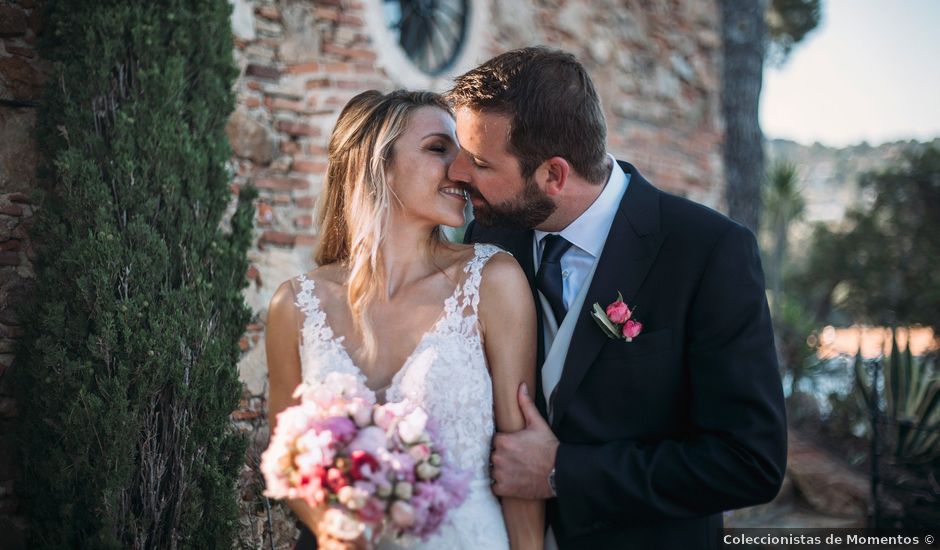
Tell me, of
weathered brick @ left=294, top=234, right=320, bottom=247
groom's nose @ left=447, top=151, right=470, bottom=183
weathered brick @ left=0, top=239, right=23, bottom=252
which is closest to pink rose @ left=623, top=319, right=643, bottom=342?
groom's nose @ left=447, top=151, right=470, bottom=183

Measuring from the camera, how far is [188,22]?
3.62m

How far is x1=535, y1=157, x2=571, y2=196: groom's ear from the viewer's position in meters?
2.54

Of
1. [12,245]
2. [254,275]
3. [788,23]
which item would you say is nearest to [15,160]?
[12,245]

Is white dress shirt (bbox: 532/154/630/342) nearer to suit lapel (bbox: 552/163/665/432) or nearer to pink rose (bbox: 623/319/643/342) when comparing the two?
suit lapel (bbox: 552/163/665/432)

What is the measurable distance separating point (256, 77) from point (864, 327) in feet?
45.7

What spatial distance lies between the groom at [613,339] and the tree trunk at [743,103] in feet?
23.2

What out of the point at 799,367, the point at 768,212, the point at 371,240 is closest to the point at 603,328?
the point at 371,240

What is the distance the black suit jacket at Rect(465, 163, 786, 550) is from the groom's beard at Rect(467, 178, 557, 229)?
0.86ft

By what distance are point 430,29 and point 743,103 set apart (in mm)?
4756

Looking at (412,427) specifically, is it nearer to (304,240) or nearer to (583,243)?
(583,243)

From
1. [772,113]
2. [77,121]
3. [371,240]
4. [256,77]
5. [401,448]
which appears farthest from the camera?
[772,113]

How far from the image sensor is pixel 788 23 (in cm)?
1795

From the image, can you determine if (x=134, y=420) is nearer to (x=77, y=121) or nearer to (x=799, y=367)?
(x=77, y=121)

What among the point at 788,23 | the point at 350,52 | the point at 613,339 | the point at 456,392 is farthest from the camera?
the point at 788,23
